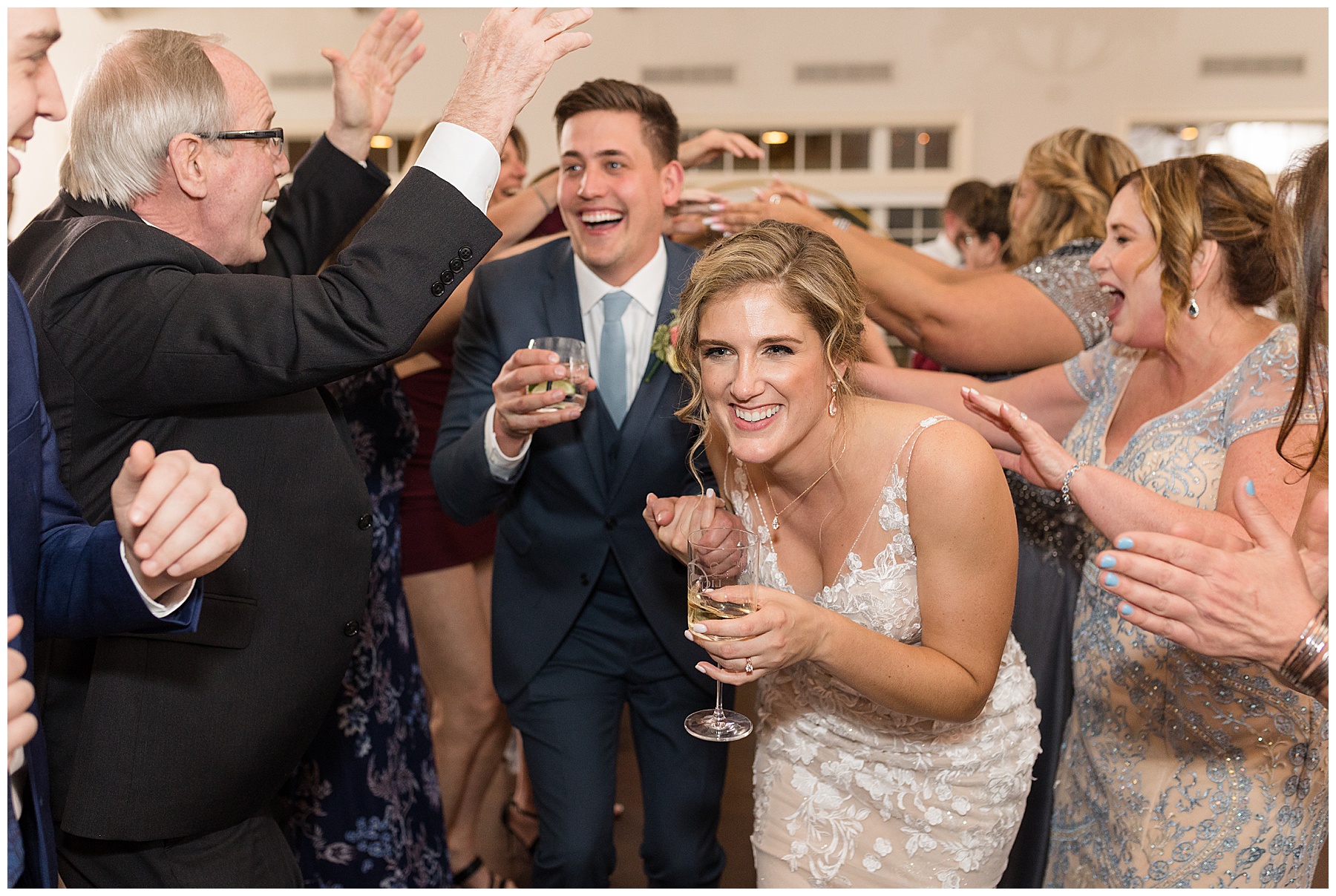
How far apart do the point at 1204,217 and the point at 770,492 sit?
1016mm

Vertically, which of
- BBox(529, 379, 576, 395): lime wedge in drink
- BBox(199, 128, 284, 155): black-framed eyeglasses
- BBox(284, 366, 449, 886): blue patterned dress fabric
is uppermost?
BBox(199, 128, 284, 155): black-framed eyeglasses

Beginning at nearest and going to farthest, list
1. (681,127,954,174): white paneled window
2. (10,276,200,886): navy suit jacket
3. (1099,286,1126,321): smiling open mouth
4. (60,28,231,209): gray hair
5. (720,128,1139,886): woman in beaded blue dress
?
(10,276,200,886): navy suit jacket
(60,28,231,209): gray hair
(1099,286,1126,321): smiling open mouth
(720,128,1139,886): woman in beaded blue dress
(681,127,954,174): white paneled window

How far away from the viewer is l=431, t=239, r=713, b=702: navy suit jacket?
2.37m

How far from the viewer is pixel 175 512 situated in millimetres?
1198

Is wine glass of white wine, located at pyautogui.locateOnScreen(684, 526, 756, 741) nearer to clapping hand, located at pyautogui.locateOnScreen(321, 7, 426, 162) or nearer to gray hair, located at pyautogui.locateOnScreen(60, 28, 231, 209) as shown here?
gray hair, located at pyautogui.locateOnScreen(60, 28, 231, 209)

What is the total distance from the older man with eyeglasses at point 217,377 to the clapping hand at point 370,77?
0.51 meters

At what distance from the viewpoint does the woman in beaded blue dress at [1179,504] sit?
1.89 metres

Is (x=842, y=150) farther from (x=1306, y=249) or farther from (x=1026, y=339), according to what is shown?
(x=1306, y=249)

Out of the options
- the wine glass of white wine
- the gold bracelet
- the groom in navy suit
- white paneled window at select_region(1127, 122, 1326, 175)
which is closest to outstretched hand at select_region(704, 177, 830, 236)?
the groom in navy suit

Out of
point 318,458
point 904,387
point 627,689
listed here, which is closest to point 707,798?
point 627,689

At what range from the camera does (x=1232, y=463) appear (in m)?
1.86

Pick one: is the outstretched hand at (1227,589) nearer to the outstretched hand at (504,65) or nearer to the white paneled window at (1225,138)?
the outstretched hand at (504,65)

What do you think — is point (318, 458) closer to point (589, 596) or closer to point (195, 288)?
point (195, 288)

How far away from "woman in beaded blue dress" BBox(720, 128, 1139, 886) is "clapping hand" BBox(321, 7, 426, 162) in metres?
0.85
